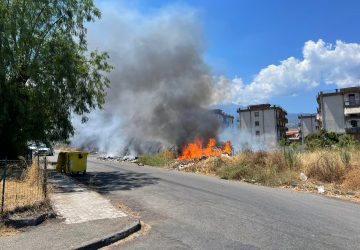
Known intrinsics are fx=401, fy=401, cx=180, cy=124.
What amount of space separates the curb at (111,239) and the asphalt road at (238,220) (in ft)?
0.79

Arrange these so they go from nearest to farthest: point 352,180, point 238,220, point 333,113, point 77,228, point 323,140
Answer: point 77,228, point 238,220, point 352,180, point 323,140, point 333,113

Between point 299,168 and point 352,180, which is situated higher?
point 299,168

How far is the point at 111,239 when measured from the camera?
665cm

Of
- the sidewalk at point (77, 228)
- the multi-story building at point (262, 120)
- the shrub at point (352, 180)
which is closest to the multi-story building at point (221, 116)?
the shrub at point (352, 180)

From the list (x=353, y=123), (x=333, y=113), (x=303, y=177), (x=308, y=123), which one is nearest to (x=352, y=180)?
(x=303, y=177)

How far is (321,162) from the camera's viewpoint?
17.2m

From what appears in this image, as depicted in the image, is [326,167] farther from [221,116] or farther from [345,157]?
[221,116]

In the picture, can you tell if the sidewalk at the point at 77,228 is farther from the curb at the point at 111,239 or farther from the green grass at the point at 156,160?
the green grass at the point at 156,160

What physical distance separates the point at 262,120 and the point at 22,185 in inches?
3511

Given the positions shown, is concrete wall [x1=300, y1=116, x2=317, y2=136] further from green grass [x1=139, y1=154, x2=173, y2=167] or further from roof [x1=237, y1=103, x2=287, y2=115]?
green grass [x1=139, y1=154, x2=173, y2=167]

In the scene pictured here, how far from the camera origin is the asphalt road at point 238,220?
6.46m

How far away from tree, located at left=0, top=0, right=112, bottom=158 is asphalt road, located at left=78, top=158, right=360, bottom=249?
7.37 m

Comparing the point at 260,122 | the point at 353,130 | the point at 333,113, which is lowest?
the point at 353,130

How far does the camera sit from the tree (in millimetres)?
17984
